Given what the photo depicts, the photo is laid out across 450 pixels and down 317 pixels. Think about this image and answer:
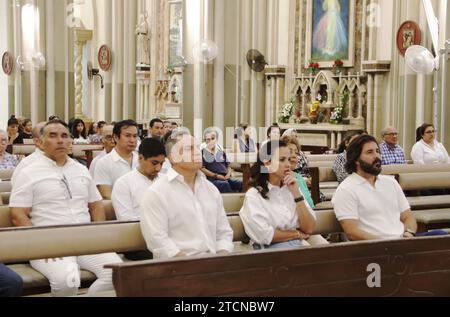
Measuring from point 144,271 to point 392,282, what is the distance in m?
1.52

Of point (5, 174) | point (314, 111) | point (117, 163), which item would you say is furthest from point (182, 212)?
point (314, 111)

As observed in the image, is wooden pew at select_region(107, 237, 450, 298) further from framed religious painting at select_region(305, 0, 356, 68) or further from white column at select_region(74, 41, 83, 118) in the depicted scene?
white column at select_region(74, 41, 83, 118)

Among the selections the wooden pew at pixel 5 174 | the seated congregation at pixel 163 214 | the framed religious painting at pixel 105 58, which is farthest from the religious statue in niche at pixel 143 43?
the seated congregation at pixel 163 214

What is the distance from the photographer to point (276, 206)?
5090 mm

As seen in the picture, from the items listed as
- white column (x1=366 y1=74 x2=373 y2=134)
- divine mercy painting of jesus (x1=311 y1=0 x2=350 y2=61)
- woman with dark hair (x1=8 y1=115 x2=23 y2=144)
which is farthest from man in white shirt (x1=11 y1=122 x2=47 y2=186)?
divine mercy painting of jesus (x1=311 y1=0 x2=350 y2=61)

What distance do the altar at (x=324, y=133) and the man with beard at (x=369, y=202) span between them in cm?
1131

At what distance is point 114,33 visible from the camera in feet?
74.9

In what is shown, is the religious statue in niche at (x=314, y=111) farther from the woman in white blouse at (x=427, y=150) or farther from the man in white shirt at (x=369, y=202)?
the man in white shirt at (x=369, y=202)

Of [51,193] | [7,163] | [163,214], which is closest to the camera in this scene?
[163,214]

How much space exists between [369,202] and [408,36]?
9.90 metres

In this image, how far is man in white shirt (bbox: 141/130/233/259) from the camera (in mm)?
4461

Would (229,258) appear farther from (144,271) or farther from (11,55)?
(11,55)

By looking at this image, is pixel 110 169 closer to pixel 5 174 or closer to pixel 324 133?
pixel 5 174
